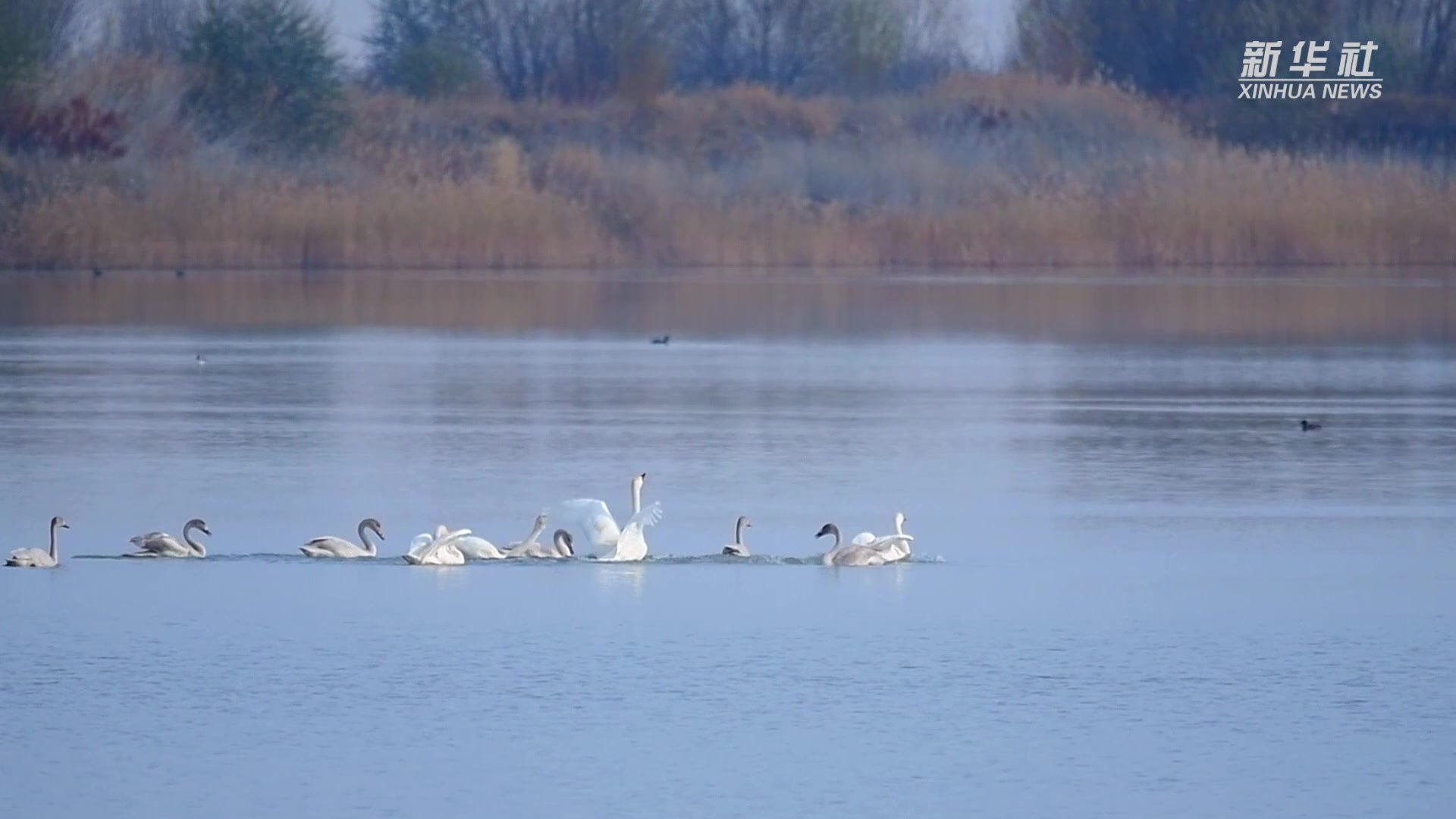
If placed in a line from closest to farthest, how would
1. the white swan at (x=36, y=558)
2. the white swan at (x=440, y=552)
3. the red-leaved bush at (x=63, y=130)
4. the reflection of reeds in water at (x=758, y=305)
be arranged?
1. the white swan at (x=36, y=558)
2. the white swan at (x=440, y=552)
3. the reflection of reeds in water at (x=758, y=305)
4. the red-leaved bush at (x=63, y=130)

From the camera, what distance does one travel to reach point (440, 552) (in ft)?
36.2

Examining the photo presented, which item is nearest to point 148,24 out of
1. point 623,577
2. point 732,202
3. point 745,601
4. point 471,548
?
point 732,202

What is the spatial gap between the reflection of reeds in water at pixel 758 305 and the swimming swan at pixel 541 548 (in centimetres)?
1375

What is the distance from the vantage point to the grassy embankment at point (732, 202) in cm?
3512

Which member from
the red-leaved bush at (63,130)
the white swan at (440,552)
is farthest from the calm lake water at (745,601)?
the red-leaved bush at (63,130)

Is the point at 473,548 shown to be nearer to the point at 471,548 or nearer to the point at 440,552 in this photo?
the point at 471,548

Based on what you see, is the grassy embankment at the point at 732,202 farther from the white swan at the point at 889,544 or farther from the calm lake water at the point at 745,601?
the white swan at the point at 889,544

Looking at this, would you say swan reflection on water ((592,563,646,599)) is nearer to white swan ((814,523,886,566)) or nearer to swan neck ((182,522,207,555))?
white swan ((814,523,886,566))

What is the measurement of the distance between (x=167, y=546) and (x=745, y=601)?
240 cm

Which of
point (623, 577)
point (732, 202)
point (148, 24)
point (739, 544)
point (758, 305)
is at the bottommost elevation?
point (623, 577)

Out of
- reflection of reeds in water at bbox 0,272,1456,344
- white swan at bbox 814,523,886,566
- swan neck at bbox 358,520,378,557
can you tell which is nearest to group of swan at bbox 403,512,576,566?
swan neck at bbox 358,520,378,557

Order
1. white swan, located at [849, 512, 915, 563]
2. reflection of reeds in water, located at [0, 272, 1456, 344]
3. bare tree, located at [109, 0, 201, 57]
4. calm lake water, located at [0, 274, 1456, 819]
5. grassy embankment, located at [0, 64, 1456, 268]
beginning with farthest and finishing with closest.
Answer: bare tree, located at [109, 0, 201, 57], grassy embankment, located at [0, 64, 1456, 268], reflection of reeds in water, located at [0, 272, 1456, 344], white swan, located at [849, 512, 915, 563], calm lake water, located at [0, 274, 1456, 819]

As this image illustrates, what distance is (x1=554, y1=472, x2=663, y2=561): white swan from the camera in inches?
444

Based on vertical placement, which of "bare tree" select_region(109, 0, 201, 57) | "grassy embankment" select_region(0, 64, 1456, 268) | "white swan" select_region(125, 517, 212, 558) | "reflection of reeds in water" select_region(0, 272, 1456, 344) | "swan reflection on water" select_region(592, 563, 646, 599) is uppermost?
"bare tree" select_region(109, 0, 201, 57)
